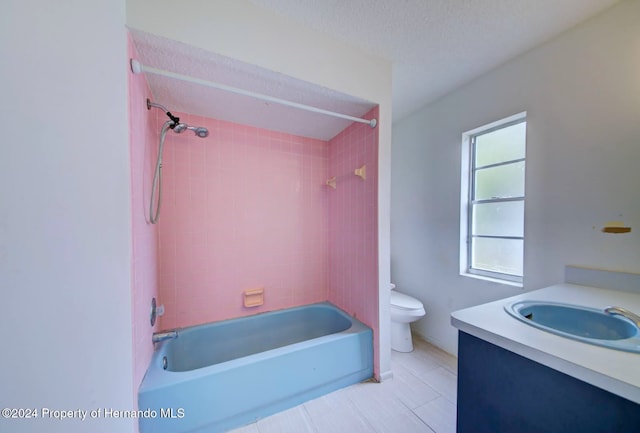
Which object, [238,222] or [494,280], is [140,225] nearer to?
[238,222]

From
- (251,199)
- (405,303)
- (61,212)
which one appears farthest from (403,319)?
(61,212)

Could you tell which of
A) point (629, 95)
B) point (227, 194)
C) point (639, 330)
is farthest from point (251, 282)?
point (629, 95)

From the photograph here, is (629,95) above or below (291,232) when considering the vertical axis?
above

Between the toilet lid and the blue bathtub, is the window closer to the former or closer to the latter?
the toilet lid

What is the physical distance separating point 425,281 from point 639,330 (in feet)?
5.32

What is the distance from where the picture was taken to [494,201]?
6.12ft

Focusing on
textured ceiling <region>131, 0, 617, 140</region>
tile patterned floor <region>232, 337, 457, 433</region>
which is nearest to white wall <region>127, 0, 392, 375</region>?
textured ceiling <region>131, 0, 617, 140</region>

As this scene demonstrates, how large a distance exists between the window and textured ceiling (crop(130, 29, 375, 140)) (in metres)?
1.14

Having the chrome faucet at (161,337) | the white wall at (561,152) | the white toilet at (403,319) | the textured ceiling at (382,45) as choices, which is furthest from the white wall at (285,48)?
the chrome faucet at (161,337)

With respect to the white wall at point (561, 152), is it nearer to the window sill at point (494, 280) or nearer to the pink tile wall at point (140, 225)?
the window sill at point (494, 280)

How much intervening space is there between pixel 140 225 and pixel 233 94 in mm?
1043

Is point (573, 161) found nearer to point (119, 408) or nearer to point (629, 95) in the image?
point (629, 95)

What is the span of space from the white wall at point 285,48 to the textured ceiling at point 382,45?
0.04 meters

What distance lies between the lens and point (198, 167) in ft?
6.08
